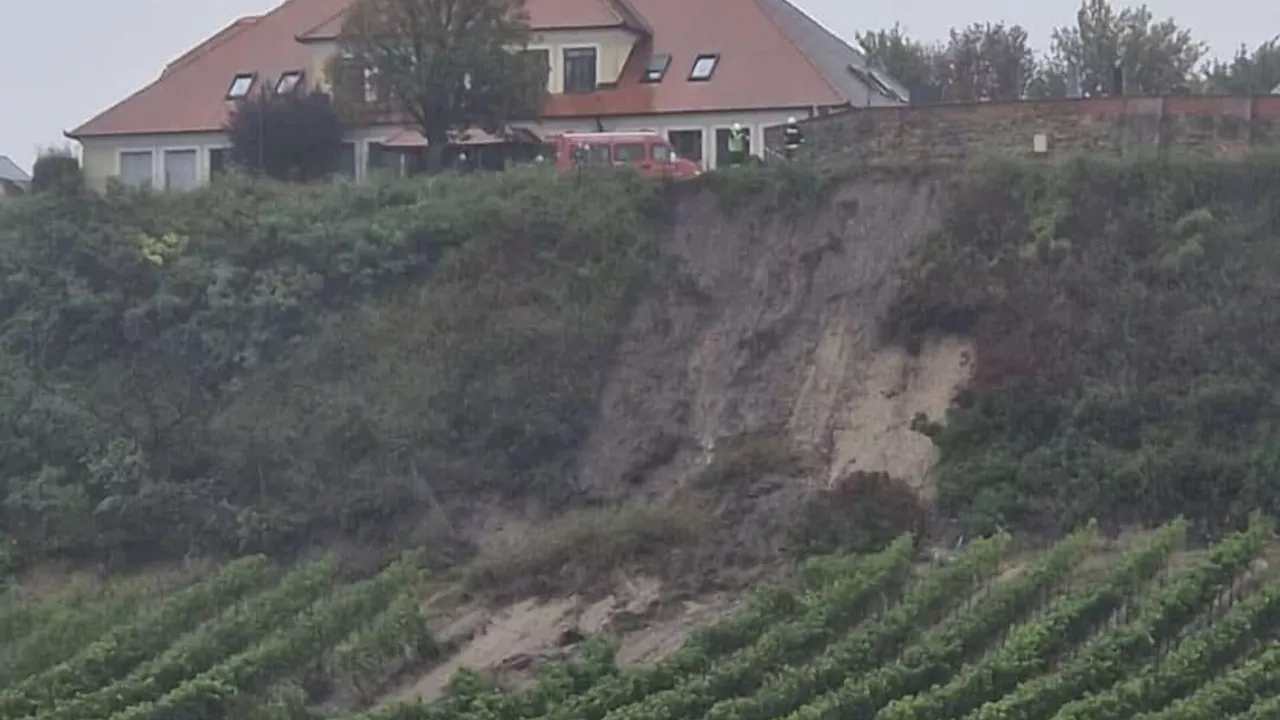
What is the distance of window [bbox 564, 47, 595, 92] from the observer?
42.4m

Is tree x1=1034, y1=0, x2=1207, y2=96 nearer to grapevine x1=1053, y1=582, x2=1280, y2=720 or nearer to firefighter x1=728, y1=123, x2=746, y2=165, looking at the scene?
firefighter x1=728, y1=123, x2=746, y2=165

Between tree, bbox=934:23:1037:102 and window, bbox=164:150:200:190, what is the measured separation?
17247 mm

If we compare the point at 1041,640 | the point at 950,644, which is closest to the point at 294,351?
the point at 950,644

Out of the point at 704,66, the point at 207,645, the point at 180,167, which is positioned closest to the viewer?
the point at 207,645

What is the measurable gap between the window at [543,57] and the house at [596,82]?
0.10m

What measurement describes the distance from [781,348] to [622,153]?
6.17 meters

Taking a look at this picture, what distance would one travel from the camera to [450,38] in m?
38.5

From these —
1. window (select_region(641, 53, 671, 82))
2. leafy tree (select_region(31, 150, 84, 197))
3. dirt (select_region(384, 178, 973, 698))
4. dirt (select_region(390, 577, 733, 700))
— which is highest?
window (select_region(641, 53, 671, 82))

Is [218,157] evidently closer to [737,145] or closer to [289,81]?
[289,81]

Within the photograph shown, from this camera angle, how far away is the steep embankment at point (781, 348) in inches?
1228

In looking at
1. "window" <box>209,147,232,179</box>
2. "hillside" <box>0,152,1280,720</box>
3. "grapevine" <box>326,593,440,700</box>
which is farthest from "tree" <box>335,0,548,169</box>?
"grapevine" <box>326,593,440,700</box>

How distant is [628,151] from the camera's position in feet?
123

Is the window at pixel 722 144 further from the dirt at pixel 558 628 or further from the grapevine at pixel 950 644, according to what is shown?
the grapevine at pixel 950 644

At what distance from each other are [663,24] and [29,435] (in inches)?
608
